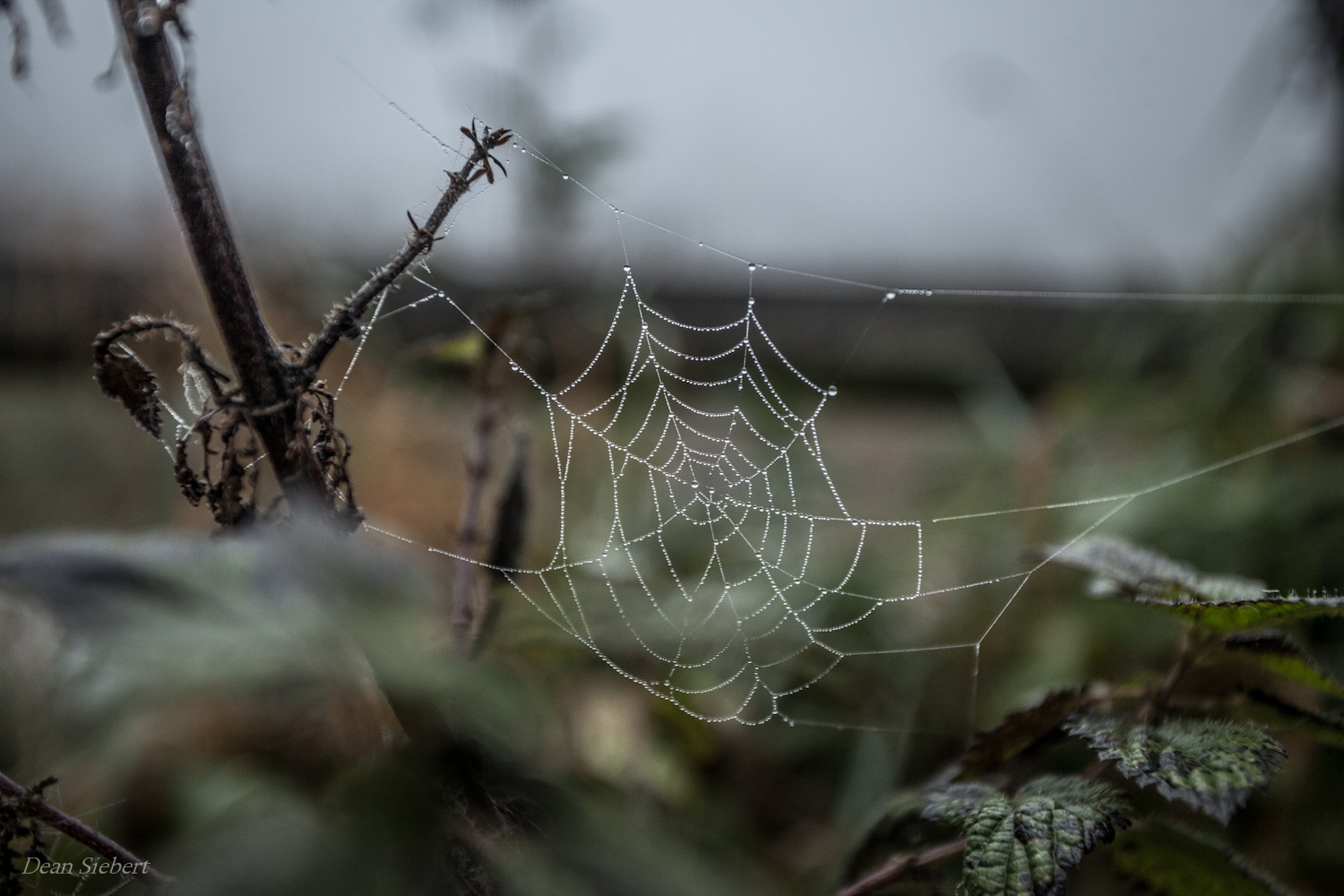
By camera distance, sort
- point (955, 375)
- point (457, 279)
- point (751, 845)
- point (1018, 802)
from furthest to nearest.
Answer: point (955, 375) → point (457, 279) → point (751, 845) → point (1018, 802)

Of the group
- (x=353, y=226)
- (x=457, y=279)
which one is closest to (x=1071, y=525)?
(x=457, y=279)

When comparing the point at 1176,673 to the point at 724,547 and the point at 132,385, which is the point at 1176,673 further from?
the point at 724,547

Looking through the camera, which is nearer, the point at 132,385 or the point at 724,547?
the point at 132,385

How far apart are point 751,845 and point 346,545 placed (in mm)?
636

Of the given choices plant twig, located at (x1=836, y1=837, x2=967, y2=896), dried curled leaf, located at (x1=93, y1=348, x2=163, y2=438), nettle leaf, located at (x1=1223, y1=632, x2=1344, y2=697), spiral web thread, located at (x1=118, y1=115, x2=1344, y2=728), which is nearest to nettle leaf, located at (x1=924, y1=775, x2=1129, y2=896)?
plant twig, located at (x1=836, y1=837, x2=967, y2=896)

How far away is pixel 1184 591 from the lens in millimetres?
462

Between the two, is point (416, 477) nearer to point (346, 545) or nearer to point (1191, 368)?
point (346, 545)

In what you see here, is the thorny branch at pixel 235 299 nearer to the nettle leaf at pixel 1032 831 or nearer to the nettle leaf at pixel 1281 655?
the nettle leaf at pixel 1032 831

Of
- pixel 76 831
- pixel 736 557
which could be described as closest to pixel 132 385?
pixel 76 831

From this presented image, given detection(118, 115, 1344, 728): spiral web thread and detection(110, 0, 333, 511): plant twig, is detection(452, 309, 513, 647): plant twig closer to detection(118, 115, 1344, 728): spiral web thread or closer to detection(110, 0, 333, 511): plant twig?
detection(118, 115, 1344, 728): spiral web thread

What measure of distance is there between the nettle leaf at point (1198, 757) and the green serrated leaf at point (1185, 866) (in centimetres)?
6

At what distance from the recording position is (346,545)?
0.29 meters

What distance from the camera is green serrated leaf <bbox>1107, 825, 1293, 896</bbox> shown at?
16.8 inches

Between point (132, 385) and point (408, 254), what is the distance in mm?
159
